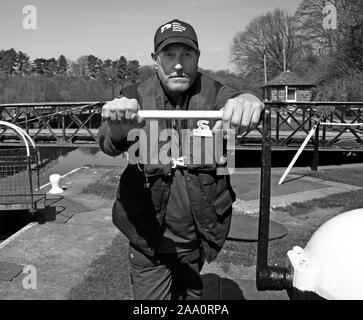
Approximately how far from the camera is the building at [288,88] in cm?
3822

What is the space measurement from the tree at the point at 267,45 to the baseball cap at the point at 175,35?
196 feet

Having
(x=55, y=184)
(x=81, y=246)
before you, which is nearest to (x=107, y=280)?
(x=81, y=246)

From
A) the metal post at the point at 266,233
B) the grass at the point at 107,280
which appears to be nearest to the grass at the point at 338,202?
the grass at the point at 107,280

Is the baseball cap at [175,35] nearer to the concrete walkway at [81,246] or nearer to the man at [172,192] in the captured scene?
the man at [172,192]

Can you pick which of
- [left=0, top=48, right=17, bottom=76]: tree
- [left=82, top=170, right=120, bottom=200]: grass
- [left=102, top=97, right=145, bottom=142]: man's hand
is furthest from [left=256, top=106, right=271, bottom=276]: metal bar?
[left=0, top=48, right=17, bottom=76]: tree

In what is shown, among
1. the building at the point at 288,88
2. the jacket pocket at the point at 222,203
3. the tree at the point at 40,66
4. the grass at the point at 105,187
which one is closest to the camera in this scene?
the jacket pocket at the point at 222,203

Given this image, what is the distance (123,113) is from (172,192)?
720mm

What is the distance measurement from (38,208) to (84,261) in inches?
74.3

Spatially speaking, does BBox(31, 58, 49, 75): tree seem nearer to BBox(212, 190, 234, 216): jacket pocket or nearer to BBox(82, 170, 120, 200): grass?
BBox(82, 170, 120, 200): grass

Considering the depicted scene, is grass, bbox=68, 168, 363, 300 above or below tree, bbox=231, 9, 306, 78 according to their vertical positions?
below

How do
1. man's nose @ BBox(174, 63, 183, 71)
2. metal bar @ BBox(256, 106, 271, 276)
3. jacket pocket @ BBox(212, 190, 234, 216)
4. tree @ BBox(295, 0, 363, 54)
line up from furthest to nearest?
tree @ BBox(295, 0, 363, 54) < jacket pocket @ BBox(212, 190, 234, 216) < man's nose @ BBox(174, 63, 183, 71) < metal bar @ BBox(256, 106, 271, 276)

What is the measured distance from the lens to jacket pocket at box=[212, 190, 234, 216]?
223 cm

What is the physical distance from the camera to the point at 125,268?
473cm

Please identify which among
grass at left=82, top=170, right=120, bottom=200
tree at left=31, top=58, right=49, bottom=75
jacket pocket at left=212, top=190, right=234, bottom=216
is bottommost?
grass at left=82, top=170, right=120, bottom=200
